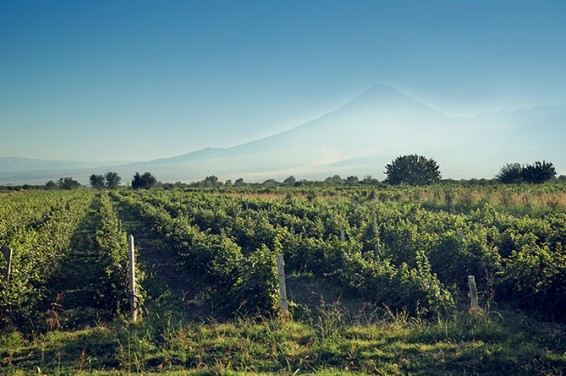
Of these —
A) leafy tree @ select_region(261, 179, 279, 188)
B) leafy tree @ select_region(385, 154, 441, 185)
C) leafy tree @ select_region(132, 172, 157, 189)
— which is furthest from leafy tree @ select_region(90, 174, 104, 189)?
leafy tree @ select_region(385, 154, 441, 185)

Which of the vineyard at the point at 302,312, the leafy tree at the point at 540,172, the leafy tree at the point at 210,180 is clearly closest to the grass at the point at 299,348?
the vineyard at the point at 302,312

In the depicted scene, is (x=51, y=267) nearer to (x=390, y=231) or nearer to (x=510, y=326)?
(x=390, y=231)

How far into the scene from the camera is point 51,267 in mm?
12055

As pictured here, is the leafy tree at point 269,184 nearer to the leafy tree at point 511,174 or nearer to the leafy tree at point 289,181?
the leafy tree at point 289,181

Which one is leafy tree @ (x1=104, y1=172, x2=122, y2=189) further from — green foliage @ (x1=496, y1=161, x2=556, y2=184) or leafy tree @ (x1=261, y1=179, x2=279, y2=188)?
green foliage @ (x1=496, y1=161, x2=556, y2=184)

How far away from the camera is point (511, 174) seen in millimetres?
46281

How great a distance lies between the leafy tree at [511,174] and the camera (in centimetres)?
4550

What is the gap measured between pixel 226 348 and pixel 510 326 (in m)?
5.35

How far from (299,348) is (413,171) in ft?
176

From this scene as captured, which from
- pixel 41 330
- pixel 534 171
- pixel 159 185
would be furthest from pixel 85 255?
pixel 159 185

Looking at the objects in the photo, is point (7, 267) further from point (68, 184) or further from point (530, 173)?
point (68, 184)

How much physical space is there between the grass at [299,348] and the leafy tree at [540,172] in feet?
140

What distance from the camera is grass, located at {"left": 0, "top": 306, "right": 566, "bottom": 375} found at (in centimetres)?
602

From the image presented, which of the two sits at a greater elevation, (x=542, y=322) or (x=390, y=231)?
(x=390, y=231)
